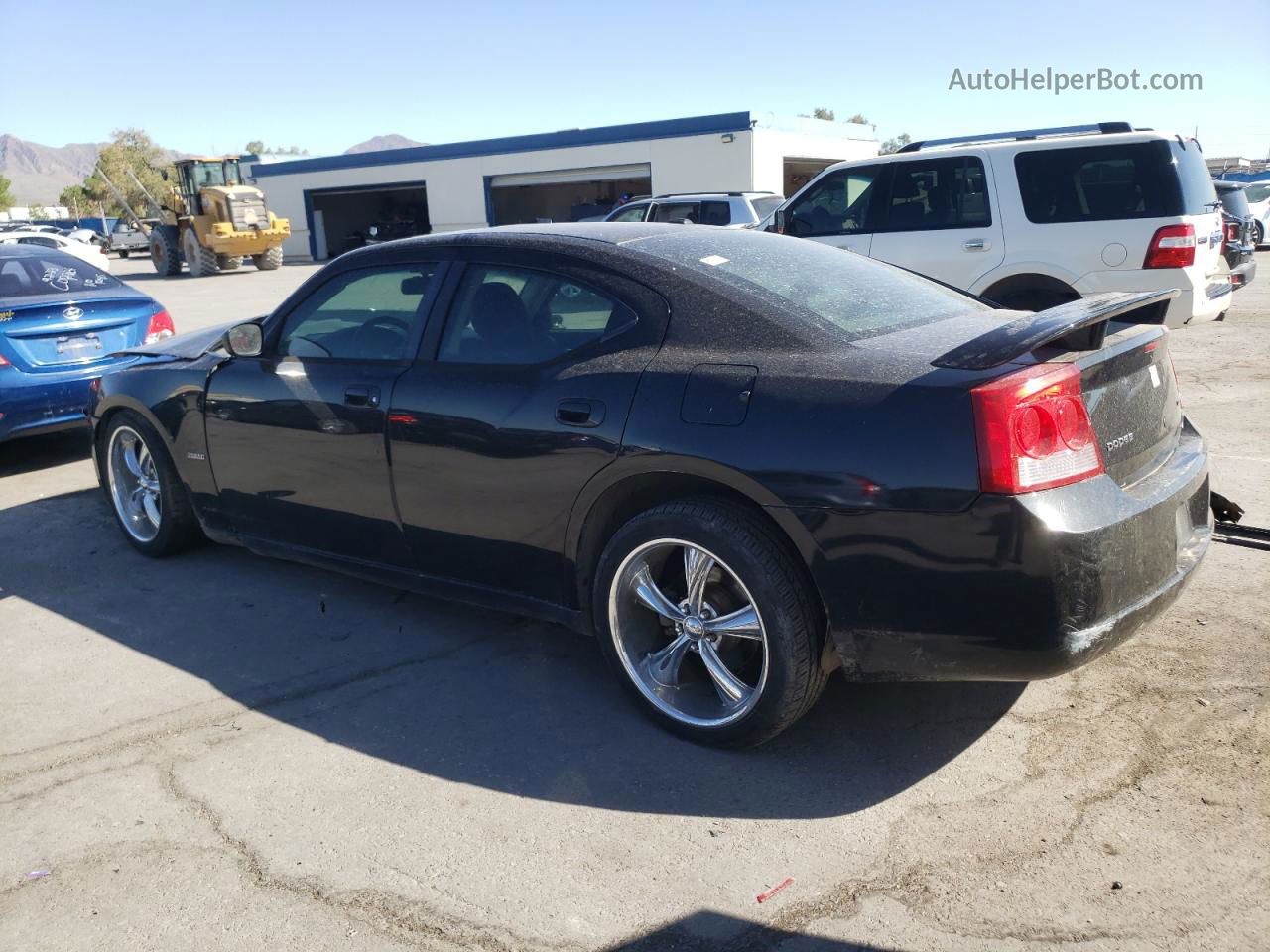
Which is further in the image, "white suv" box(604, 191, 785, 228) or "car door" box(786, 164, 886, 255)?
"white suv" box(604, 191, 785, 228)

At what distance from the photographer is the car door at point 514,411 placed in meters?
3.64

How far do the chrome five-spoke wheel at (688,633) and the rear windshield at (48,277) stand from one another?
613 centimetres

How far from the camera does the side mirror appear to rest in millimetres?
4797

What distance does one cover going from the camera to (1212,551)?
5.07m

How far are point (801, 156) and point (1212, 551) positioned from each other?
3065 centimetres

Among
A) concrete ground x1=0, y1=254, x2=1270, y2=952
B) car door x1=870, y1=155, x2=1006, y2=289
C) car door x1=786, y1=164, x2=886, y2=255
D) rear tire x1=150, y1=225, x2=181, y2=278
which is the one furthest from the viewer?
rear tire x1=150, y1=225, x2=181, y2=278

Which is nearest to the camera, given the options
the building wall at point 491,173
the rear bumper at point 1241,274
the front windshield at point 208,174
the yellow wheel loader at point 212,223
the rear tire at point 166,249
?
the rear bumper at point 1241,274

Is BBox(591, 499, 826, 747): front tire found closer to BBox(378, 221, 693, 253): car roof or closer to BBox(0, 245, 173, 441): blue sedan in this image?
BBox(378, 221, 693, 253): car roof

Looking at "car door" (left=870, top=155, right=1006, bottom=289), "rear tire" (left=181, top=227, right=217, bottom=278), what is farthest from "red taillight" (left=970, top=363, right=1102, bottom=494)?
"rear tire" (left=181, top=227, right=217, bottom=278)

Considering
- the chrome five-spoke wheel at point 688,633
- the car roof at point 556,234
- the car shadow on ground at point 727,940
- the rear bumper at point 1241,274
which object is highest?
the car roof at point 556,234

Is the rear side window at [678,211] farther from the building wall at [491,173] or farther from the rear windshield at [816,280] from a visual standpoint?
the building wall at [491,173]

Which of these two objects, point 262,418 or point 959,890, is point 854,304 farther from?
point 262,418

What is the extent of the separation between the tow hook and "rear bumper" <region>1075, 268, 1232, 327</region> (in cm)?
A: 426

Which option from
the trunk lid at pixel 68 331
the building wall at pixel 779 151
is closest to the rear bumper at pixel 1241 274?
the trunk lid at pixel 68 331
